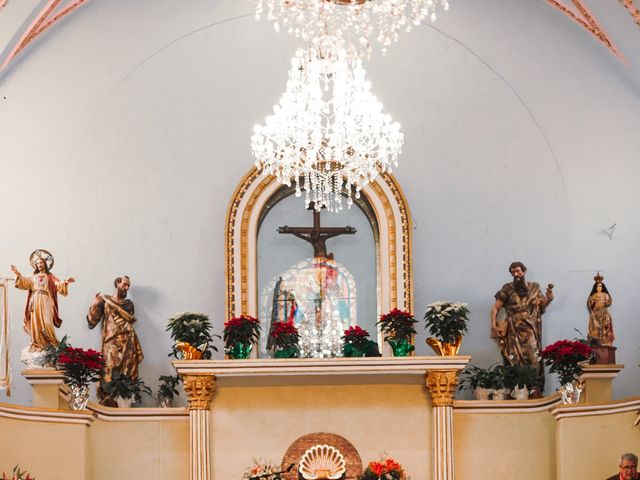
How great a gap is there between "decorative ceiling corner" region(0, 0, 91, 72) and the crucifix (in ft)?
13.5

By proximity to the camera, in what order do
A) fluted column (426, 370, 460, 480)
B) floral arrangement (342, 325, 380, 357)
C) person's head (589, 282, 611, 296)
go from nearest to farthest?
fluted column (426, 370, 460, 480) → floral arrangement (342, 325, 380, 357) → person's head (589, 282, 611, 296)

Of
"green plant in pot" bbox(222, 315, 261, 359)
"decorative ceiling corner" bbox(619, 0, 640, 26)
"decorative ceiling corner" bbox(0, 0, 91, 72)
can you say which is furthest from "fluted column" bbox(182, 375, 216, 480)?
"decorative ceiling corner" bbox(619, 0, 640, 26)

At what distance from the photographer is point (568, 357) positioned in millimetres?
16844

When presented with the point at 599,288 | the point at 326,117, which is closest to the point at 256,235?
the point at 326,117

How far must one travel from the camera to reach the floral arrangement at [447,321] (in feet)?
→ 56.9

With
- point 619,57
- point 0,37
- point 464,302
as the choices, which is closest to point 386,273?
point 464,302

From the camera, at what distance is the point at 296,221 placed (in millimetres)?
19641

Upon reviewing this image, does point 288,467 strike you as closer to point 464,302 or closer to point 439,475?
point 439,475

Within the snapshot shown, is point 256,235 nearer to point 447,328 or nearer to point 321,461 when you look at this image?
point 447,328

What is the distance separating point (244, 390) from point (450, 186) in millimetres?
4364

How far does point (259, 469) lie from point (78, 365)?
2.37 m

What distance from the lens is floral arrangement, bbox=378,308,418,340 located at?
17594mm

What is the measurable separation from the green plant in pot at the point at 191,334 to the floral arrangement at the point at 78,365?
3.48 ft

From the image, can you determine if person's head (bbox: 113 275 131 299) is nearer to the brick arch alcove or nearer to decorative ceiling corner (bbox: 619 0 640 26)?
the brick arch alcove
